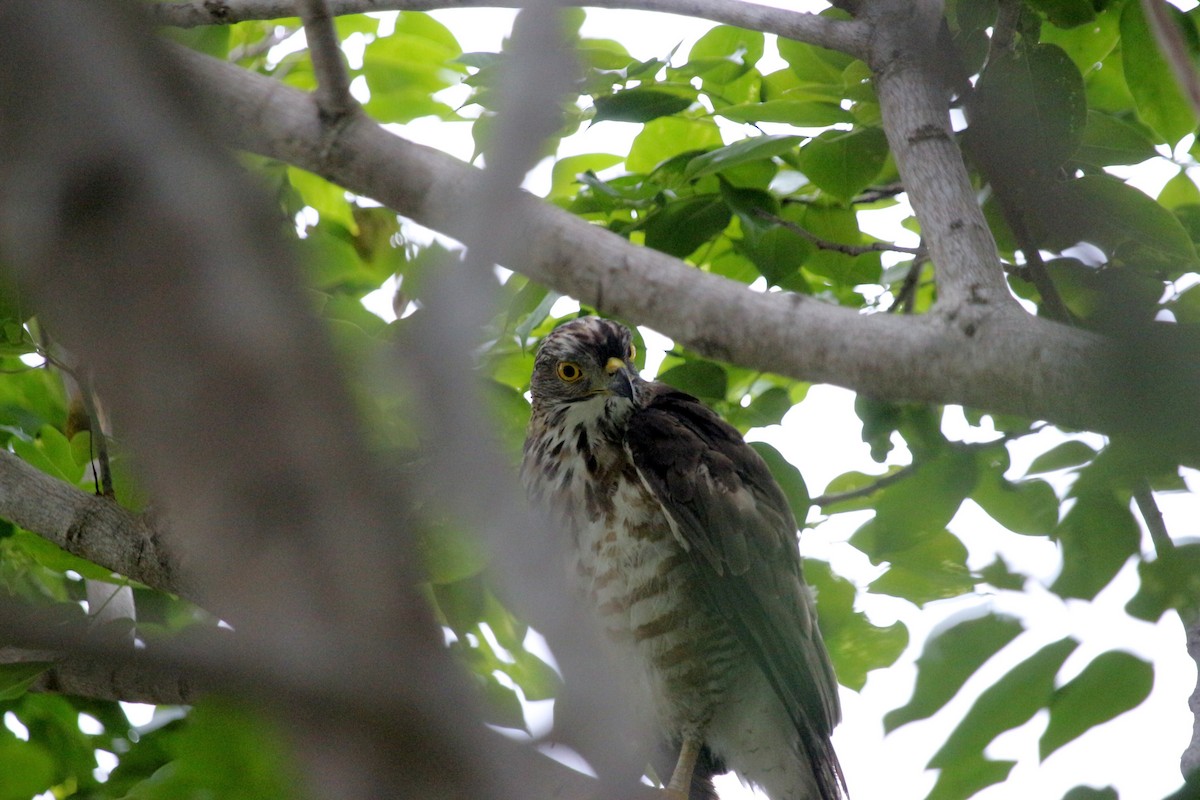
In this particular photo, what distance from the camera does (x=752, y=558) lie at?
386cm

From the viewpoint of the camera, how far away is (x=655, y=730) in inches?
167

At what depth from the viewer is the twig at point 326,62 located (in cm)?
218

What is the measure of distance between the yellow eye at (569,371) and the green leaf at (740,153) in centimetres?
152

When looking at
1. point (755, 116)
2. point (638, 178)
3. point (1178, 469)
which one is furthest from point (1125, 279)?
point (638, 178)

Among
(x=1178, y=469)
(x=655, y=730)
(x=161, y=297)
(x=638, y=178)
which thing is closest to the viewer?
(x=161, y=297)

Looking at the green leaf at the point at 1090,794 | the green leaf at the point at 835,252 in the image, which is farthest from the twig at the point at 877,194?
the green leaf at the point at 1090,794

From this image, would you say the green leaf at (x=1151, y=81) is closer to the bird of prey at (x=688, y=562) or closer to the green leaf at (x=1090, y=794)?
the bird of prey at (x=688, y=562)

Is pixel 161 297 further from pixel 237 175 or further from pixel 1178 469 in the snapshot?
pixel 1178 469

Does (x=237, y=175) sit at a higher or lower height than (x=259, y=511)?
higher

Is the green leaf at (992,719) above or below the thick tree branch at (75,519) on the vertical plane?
below

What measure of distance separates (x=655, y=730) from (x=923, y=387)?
8.63ft

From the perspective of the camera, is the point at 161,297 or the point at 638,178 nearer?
the point at 161,297

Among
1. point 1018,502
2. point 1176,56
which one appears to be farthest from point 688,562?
point 1176,56

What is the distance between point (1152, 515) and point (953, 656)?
603mm
